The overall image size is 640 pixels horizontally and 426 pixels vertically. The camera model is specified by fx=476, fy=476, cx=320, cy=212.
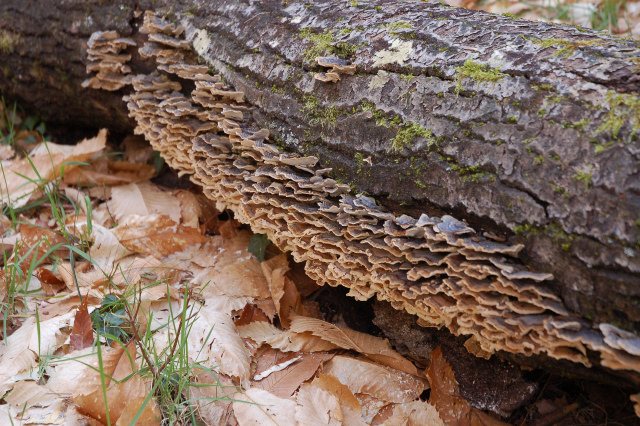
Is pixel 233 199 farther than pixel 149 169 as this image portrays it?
No

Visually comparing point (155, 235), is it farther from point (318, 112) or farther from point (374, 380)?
point (374, 380)

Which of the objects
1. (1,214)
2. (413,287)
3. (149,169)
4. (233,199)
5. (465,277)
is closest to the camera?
(465,277)

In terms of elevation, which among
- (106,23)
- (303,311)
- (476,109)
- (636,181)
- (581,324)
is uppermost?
(106,23)

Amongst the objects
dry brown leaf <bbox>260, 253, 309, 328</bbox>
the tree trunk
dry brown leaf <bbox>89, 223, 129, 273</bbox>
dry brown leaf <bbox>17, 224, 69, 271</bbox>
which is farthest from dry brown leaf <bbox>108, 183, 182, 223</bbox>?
the tree trunk

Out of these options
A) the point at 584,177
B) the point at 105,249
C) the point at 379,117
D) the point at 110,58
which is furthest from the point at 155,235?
the point at 584,177

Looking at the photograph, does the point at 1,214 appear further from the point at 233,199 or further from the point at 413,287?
the point at 413,287

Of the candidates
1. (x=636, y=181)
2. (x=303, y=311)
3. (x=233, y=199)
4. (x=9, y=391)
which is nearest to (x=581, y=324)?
(x=636, y=181)
